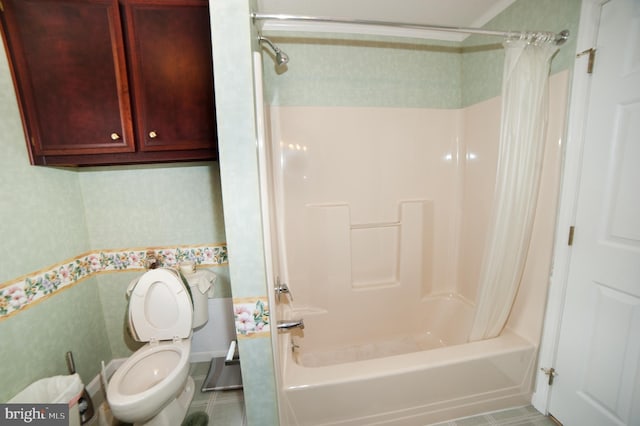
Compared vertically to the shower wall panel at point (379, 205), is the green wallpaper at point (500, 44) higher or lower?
higher

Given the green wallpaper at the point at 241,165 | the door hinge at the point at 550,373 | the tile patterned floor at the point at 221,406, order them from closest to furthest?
1. the green wallpaper at the point at 241,165
2. the door hinge at the point at 550,373
3. the tile patterned floor at the point at 221,406

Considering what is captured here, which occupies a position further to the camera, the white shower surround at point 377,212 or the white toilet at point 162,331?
the white shower surround at point 377,212

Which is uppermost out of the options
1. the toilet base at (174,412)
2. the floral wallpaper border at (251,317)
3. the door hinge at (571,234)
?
the door hinge at (571,234)

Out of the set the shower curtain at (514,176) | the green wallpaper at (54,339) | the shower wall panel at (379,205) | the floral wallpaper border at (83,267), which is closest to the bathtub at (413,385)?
the shower curtain at (514,176)

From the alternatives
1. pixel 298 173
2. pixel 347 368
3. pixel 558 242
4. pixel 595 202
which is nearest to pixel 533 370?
pixel 558 242

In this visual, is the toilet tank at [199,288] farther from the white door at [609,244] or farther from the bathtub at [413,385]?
the white door at [609,244]

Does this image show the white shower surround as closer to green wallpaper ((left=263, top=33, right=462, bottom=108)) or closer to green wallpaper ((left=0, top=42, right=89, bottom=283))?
green wallpaper ((left=263, top=33, right=462, bottom=108))

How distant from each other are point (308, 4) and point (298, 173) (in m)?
1.02

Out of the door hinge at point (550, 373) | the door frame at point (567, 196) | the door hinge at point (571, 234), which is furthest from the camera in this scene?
the door hinge at point (550, 373)

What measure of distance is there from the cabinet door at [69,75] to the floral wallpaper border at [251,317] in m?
1.05

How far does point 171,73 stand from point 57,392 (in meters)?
1.71

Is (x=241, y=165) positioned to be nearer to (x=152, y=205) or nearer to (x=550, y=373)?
(x=152, y=205)

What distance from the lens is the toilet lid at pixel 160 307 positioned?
141 cm

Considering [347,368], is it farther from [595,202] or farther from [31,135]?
[31,135]
